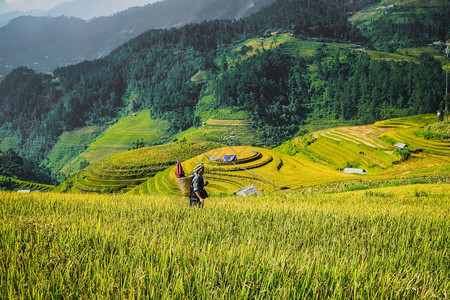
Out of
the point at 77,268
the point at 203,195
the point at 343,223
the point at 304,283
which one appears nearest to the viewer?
the point at 304,283

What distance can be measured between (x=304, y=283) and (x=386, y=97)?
7951 inches

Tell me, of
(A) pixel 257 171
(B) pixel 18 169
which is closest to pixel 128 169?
(A) pixel 257 171

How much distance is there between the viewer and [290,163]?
63.5 metres

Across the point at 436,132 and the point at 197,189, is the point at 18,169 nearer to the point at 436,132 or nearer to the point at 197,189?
the point at 197,189

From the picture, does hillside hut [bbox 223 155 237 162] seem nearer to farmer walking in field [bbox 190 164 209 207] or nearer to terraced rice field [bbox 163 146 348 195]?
terraced rice field [bbox 163 146 348 195]

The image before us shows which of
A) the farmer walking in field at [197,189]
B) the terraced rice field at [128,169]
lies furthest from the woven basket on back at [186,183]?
the terraced rice field at [128,169]

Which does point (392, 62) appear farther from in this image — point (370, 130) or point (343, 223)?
point (343, 223)

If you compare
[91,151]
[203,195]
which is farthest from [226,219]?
[91,151]

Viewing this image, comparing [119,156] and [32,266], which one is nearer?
[32,266]

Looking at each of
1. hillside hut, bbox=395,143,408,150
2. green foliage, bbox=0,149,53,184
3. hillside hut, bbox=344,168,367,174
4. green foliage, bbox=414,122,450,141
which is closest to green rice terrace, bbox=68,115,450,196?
green foliage, bbox=414,122,450,141

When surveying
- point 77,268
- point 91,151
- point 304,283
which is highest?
point 77,268

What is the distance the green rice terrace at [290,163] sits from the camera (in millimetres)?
53562

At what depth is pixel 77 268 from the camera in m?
2.70

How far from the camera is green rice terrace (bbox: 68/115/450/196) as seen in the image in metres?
53.6
